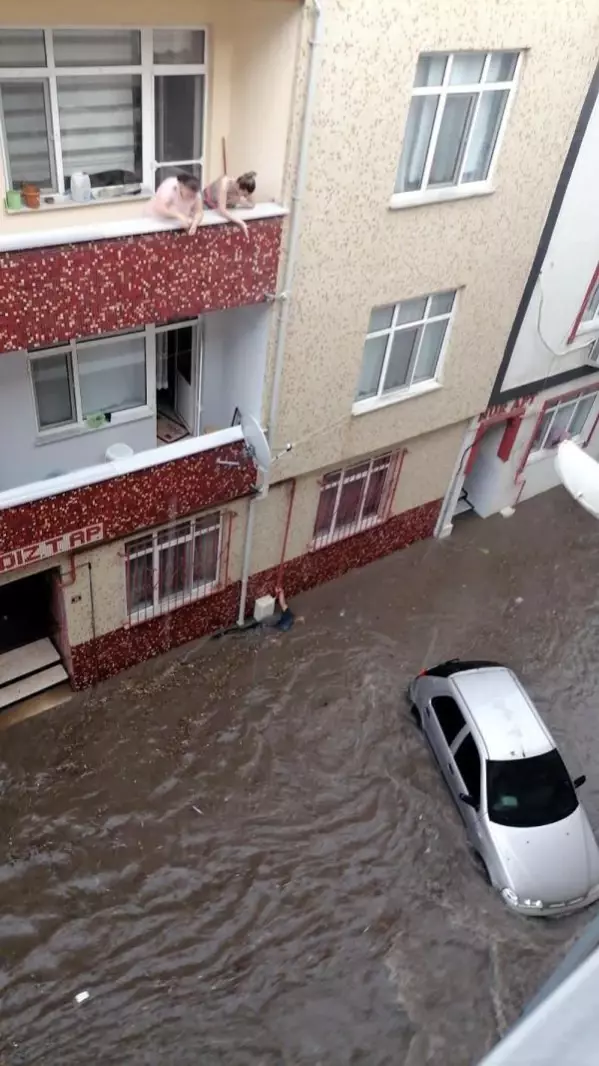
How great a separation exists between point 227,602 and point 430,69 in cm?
701

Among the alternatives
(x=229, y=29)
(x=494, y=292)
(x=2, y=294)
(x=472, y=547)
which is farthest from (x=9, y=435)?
(x=472, y=547)

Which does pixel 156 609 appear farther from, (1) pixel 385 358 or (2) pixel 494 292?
(2) pixel 494 292

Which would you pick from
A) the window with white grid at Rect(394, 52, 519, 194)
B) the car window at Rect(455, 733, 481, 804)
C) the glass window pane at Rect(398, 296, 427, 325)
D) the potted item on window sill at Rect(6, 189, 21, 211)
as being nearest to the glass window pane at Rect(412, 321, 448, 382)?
the glass window pane at Rect(398, 296, 427, 325)

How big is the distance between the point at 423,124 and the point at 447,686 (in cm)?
655

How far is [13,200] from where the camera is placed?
22.5 ft

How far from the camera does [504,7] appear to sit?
26.1 ft

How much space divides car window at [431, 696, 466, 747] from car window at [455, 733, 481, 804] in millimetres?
197

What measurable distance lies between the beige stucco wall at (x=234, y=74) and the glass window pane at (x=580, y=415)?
8324mm

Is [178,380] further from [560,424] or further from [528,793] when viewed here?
[560,424]

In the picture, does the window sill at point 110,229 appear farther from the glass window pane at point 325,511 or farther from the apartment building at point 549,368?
the apartment building at point 549,368

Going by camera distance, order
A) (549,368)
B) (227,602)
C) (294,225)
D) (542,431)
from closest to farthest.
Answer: (294,225) → (227,602) → (549,368) → (542,431)

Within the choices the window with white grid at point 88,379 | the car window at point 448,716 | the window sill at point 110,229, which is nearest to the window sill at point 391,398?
the window with white grid at point 88,379

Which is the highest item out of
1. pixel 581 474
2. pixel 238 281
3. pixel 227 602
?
pixel 238 281

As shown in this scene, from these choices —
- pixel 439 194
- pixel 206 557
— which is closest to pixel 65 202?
pixel 439 194
